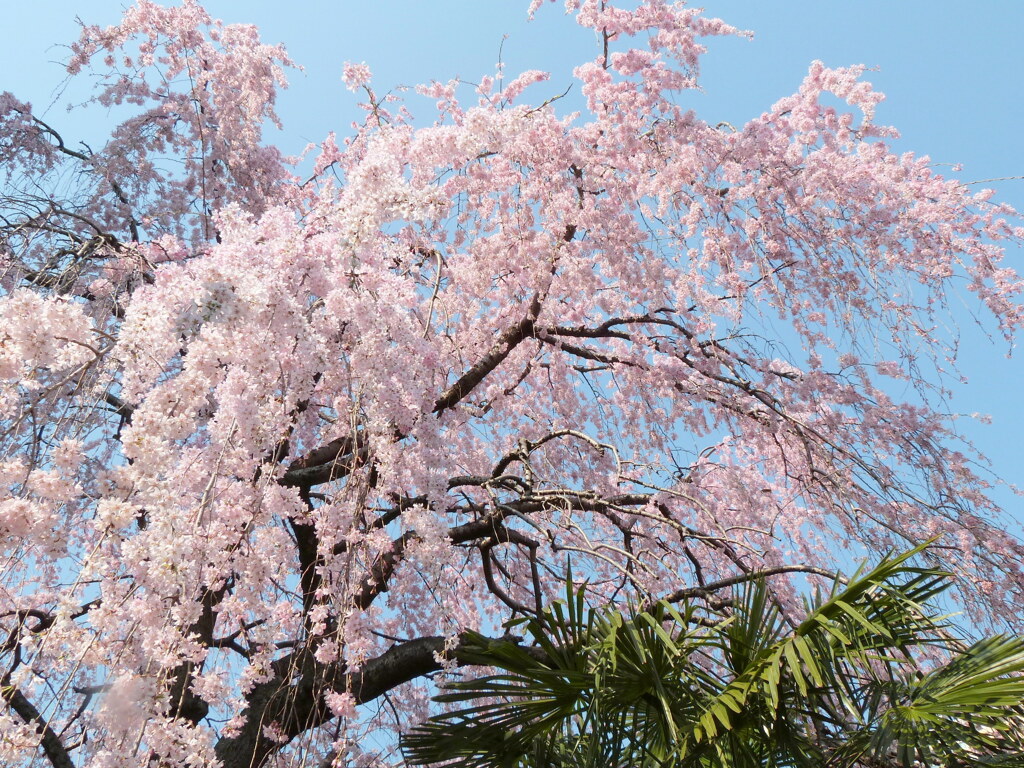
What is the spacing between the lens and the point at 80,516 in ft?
13.3

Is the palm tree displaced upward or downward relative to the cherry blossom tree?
downward

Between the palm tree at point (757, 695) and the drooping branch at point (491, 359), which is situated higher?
the drooping branch at point (491, 359)

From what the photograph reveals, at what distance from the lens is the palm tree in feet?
8.13

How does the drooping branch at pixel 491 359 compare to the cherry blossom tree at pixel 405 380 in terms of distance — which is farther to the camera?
the drooping branch at pixel 491 359

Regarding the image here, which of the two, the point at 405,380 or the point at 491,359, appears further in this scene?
the point at 491,359

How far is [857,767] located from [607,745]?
0.91 meters

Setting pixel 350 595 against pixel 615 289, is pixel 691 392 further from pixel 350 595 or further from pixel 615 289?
pixel 350 595

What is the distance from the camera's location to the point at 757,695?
8.90 ft

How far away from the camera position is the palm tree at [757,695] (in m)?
2.48

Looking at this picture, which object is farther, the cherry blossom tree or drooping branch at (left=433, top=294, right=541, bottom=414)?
drooping branch at (left=433, top=294, right=541, bottom=414)

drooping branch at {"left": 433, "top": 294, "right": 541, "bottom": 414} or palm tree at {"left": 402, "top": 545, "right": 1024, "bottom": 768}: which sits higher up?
drooping branch at {"left": 433, "top": 294, "right": 541, "bottom": 414}

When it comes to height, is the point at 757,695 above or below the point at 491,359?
below

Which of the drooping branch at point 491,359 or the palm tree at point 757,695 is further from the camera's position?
the drooping branch at point 491,359

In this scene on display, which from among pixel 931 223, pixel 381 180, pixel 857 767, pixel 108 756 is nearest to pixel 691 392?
pixel 931 223
